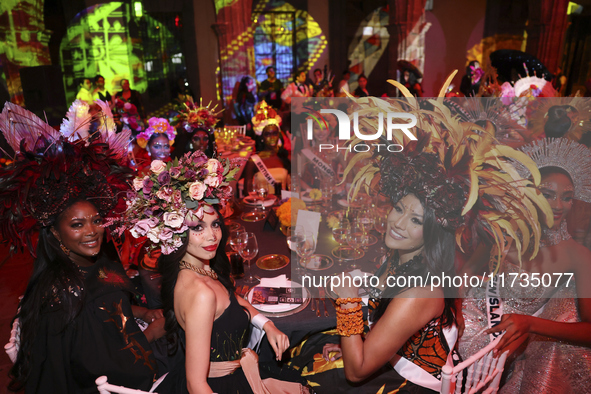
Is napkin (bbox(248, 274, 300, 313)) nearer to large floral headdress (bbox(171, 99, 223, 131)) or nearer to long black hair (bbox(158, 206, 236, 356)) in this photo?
long black hair (bbox(158, 206, 236, 356))

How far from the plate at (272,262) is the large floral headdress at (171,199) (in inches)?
33.8

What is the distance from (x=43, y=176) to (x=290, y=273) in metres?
1.49

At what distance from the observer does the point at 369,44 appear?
13.5 metres

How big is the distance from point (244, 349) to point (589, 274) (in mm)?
1851

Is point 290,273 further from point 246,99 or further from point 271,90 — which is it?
point 271,90

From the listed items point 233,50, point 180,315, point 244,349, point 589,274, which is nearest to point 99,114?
point 180,315

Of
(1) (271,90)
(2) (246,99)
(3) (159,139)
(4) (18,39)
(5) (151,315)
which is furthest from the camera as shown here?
(1) (271,90)

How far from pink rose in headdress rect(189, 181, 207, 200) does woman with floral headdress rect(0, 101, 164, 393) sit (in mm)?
523

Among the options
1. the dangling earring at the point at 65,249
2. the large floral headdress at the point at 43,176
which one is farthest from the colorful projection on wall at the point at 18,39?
the dangling earring at the point at 65,249

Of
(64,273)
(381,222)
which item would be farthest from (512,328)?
(64,273)

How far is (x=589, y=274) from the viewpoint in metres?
1.93

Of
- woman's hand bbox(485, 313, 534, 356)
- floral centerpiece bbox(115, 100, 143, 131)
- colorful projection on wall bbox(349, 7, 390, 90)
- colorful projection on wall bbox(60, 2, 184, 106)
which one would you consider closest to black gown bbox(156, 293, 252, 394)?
woman's hand bbox(485, 313, 534, 356)

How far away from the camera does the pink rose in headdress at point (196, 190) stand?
1.70 metres

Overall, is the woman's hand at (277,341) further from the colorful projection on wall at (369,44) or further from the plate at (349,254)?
the colorful projection on wall at (369,44)
